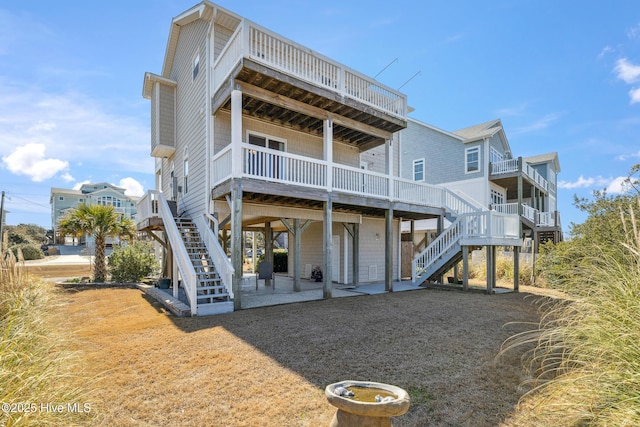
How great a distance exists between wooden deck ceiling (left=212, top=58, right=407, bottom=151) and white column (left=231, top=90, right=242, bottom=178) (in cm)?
34

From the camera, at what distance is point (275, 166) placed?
9164 mm

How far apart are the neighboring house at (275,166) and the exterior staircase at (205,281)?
0.04 metres

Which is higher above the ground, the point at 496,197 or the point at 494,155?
the point at 494,155

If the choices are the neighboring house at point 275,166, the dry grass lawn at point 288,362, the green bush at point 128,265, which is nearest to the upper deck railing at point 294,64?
the neighboring house at point 275,166

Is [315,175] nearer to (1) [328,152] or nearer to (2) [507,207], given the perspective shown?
(1) [328,152]

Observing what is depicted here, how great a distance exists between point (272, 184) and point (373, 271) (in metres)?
7.63

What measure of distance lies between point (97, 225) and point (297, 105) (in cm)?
1130

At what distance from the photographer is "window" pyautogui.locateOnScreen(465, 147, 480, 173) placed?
20125 millimetres

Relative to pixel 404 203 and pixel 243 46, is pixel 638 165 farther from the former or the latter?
pixel 243 46

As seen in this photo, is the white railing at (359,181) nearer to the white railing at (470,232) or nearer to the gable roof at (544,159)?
the white railing at (470,232)

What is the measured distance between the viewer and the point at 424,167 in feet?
73.7

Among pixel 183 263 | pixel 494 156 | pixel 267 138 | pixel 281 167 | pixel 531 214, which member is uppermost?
pixel 494 156

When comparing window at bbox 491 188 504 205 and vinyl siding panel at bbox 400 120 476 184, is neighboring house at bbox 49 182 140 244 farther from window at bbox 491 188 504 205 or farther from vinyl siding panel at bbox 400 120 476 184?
window at bbox 491 188 504 205

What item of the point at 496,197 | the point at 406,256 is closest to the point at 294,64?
the point at 406,256
